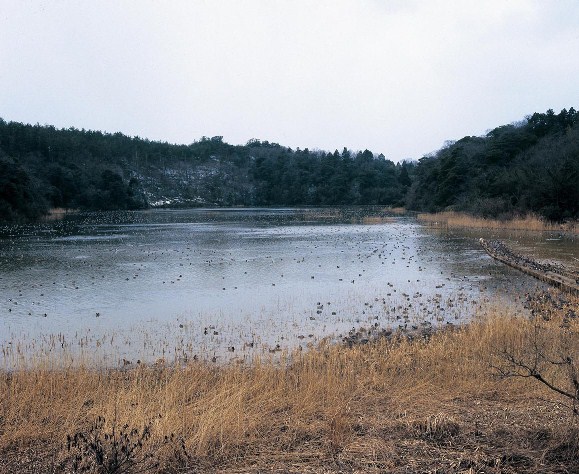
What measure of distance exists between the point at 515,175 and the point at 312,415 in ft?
186

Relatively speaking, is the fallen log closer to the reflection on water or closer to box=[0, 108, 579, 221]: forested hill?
the reflection on water

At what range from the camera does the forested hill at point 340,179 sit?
5472 centimetres

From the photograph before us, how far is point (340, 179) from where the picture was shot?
169125 mm

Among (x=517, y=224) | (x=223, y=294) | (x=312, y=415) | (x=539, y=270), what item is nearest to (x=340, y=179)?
(x=517, y=224)

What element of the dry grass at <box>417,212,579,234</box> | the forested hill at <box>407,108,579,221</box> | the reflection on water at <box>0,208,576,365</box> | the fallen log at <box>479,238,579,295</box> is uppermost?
the forested hill at <box>407,108,579,221</box>

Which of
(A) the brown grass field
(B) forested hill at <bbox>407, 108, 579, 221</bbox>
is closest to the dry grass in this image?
(B) forested hill at <bbox>407, 108, 579, 221</bbox>

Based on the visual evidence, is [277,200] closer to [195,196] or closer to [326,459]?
[195,196]

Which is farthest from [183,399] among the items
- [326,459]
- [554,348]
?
[554,348]

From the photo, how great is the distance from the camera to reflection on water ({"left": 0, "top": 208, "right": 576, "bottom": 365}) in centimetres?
1303

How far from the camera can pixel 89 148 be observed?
17838cm

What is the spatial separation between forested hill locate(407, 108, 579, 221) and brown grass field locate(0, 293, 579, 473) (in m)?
41.7

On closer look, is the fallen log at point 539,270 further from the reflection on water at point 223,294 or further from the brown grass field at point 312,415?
the brown grass field at point 312,415

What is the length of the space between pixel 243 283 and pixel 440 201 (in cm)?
6900

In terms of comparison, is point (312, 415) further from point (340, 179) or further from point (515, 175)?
point (340, 179)
